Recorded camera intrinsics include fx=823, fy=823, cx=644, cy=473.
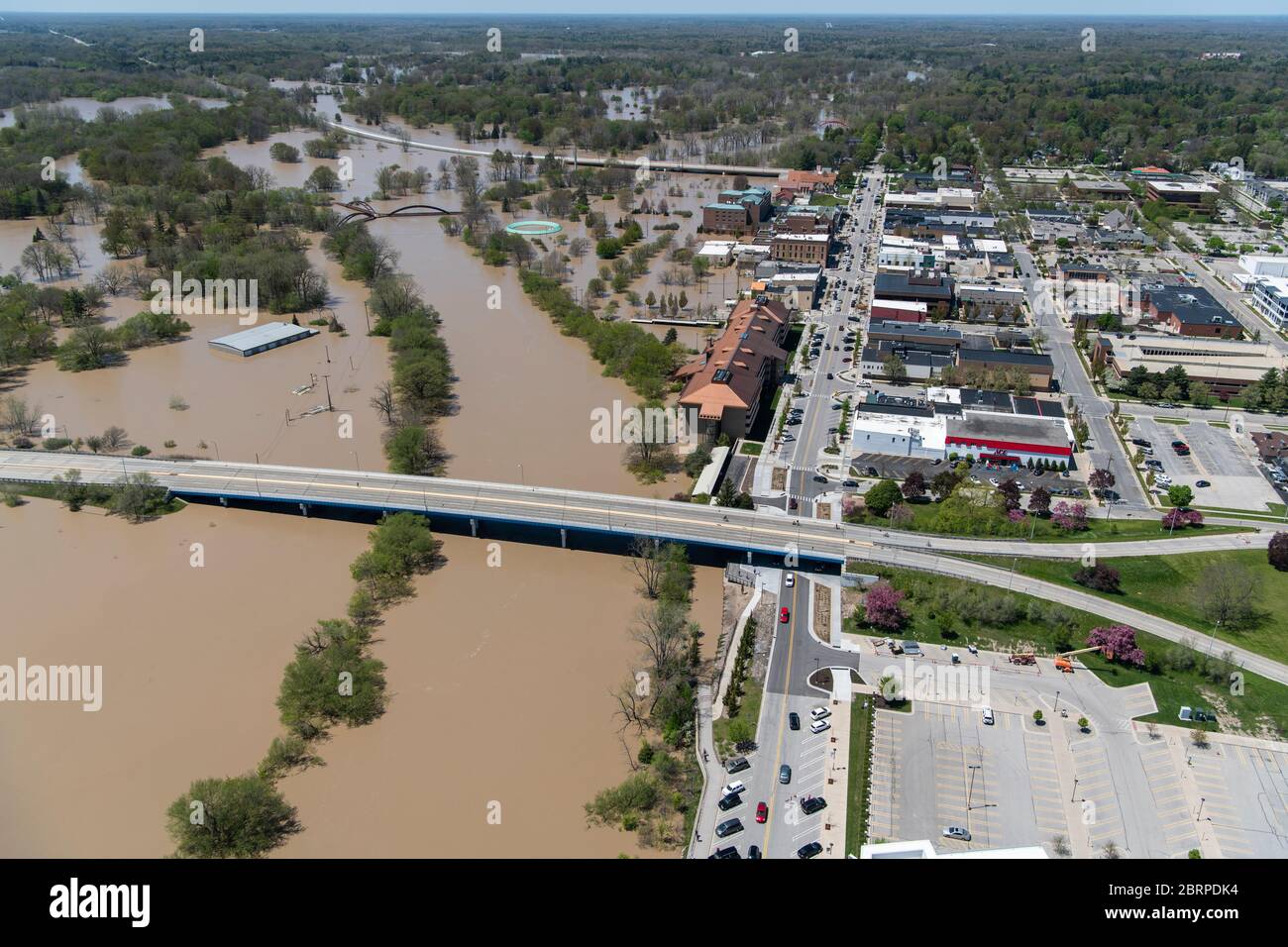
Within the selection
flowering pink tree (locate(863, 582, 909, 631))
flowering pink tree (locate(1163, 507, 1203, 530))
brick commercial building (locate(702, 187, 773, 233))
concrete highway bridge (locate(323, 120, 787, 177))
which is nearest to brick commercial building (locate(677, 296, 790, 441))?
flowering pink tree (locate(863, 582, 909, 631))

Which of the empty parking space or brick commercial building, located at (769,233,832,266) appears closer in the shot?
the empty parking space

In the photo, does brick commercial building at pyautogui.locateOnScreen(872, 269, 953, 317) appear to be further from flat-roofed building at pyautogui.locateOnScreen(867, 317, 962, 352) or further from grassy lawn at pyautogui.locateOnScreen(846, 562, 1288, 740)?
grassy lawn at pyautogui.locateOnScreen(846, 562, 1288, 740)

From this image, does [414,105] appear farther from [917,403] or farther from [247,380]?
[917,403]

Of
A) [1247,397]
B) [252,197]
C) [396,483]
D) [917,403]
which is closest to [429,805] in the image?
[396,483]

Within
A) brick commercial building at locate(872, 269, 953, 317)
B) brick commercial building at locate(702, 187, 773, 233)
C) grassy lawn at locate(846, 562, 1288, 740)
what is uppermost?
brick commercial building at locate(702, 187, 773, 233)

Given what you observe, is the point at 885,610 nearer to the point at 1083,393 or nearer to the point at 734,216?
the point at 1083,393

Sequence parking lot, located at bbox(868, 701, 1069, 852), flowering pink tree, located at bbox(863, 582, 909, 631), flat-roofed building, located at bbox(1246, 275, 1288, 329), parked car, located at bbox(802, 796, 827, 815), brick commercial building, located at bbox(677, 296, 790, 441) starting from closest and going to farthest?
parking lot, located at bbox(868, 701, 1069, 852)
parked car, located at bbox(802, 796, 827, 815)
flowering pink tree, located at bbox(863, 582, 909, 631)
brick commercial building, located at bbox(677, 296, 790, 441)
flat-roofed building, located at bbox(1246, 275, 1288, 329)

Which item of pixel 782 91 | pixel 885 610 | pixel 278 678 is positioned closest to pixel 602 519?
pixel 885 610
